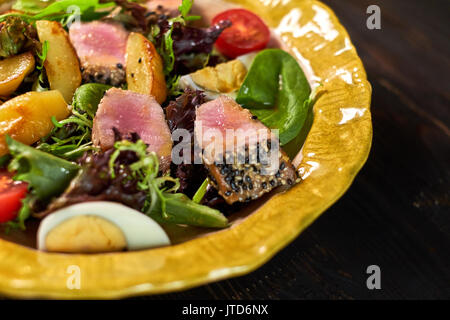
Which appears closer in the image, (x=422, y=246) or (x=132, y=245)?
(x=132, y=245)

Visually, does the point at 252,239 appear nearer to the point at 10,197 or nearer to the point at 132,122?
the point at 132,122

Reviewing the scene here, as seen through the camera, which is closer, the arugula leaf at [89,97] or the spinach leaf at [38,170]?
the spinach leaf at [38,170]

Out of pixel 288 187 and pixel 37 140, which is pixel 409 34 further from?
pixel 37 140

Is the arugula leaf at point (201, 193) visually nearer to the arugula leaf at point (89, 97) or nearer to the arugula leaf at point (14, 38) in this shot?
the arugula leaf at point (89, 97)

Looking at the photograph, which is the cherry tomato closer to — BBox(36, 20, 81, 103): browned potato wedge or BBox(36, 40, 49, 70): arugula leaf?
BBox(36, 20, 81, 103): browned potato wedge

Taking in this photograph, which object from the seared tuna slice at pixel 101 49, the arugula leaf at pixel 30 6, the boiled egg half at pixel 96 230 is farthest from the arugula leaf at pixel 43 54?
the boiled egg half at pixel 96 230

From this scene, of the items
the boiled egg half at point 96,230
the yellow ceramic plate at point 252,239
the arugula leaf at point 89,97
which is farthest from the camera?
the arugula leaf at point 89,97
